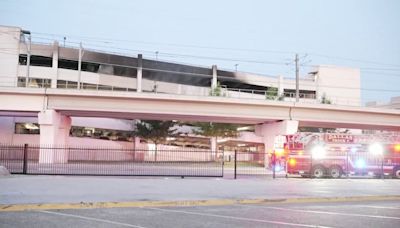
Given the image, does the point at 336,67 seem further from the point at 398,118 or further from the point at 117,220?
the point at 117,220

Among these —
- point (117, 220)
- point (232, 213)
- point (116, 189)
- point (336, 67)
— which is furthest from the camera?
point (336, 67)

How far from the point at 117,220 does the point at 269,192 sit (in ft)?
27.6

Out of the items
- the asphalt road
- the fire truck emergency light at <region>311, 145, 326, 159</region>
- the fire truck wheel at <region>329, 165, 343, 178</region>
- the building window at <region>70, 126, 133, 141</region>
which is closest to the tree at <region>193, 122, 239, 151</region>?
the building window at <region>70, 126, 133, 141</region>

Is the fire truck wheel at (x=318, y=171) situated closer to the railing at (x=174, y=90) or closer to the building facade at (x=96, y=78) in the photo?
the railing at (x=174, y=90)

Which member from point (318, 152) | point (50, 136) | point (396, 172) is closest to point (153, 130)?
Result: point (50, 136)

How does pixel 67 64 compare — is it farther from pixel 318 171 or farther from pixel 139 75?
pixel 318 171

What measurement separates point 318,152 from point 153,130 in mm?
28118

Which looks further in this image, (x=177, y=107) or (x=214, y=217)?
(x=177, y=107)

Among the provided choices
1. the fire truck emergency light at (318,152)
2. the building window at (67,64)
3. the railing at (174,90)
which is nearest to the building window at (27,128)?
the railing at (174,90)

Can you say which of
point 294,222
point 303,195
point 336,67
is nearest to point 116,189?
point 303,195

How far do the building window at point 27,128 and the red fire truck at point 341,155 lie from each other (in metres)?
33.3

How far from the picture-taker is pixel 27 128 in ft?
172

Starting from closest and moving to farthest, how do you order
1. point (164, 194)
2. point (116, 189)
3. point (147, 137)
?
1. point (164, 194)
2. point (116, 189)
3. point (147, 137)

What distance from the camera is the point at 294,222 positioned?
1023 cm
